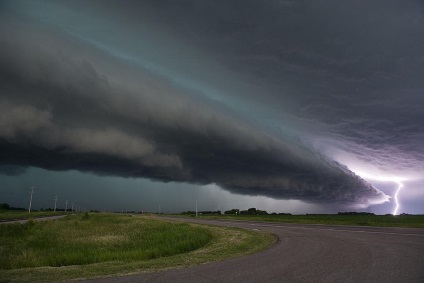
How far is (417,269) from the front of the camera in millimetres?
11000

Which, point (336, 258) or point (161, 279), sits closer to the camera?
point (161, 279)

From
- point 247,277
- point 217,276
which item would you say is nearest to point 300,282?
point 247,277

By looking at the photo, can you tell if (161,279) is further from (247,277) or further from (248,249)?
(248,249)

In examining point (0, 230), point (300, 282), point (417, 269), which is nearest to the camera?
point (300, 282)

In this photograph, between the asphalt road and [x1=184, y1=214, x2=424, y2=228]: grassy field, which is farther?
[x1=184, y1=214, x2=424, y2=228]: grassy field

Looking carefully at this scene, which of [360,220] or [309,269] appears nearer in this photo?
[309,269]

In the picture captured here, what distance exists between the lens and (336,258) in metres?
13.5

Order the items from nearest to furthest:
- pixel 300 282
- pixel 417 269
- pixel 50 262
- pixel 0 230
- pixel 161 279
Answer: pixel 300 282
pixel 161 279
pixel 417 269
pixel 50 262
pixel 0 230

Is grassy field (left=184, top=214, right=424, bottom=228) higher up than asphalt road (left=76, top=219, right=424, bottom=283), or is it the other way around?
grassy field (left=184, top=214, right=424, bottom=228)

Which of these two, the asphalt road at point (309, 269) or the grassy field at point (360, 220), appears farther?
the grassy field at point (360, 220)

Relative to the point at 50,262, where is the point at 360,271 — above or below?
above

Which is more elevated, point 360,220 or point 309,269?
point 360,220

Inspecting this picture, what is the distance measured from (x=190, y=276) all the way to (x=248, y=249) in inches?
320

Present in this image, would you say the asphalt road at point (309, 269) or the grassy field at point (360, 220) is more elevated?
the grassy field at point (360, 220)
